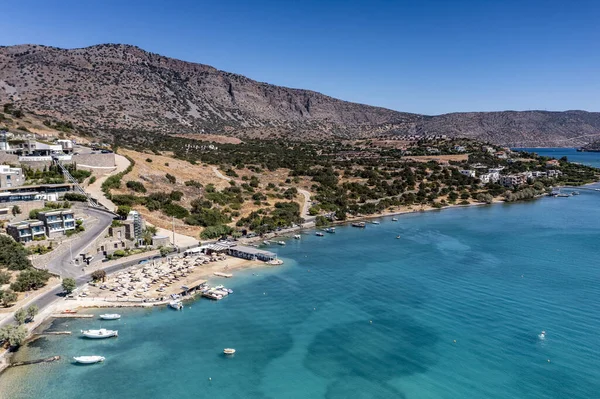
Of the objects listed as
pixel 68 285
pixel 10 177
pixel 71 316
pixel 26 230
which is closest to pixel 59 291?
pixel 68 285

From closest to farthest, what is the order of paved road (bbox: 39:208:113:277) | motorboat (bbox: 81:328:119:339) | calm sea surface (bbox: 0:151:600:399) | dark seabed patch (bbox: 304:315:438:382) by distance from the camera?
calm sea surface (bbox: 0:151:600:399)
dark seabed patch (bbox: 304:315:438:382)
motorboat (bbox: 81:328:119:339)
paved road (bbox: 39:208:113:277)

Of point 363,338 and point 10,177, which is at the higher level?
point 10,177

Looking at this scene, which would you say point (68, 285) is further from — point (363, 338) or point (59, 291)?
point (363, 338)

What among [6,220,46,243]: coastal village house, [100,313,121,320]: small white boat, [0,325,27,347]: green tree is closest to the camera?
[0,325,27,347]: green tree

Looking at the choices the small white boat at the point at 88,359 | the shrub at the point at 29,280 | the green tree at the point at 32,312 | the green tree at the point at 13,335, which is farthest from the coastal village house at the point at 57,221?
the small white boat at the point at 88,359

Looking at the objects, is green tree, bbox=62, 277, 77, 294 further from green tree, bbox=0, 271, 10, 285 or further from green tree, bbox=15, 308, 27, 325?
green tree, bbox=15, 308, 27, 325

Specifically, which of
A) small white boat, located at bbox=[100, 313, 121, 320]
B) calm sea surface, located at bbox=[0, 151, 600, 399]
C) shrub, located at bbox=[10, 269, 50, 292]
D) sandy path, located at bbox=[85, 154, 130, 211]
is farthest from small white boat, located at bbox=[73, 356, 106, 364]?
sandy path, located at bbox=[85, 154, 130, 211]
